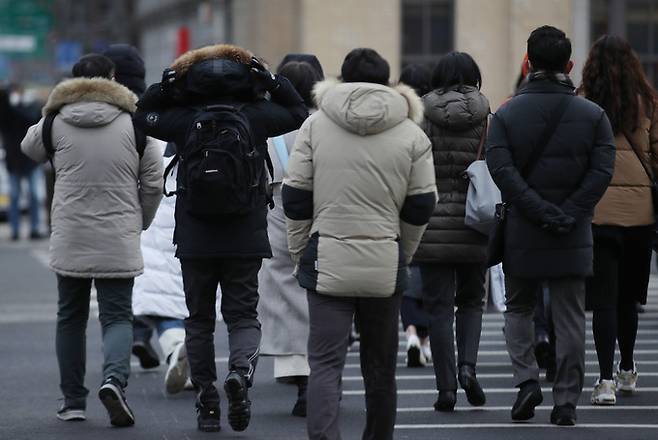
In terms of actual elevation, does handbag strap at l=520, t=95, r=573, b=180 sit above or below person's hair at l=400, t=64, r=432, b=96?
above

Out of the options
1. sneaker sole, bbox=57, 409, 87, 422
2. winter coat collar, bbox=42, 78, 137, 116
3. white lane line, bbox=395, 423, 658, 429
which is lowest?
sneaker sole, bbox=57, 409, 87, 422

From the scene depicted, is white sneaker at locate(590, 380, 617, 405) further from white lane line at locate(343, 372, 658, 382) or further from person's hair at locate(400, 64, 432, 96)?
person's hair at locate(400, 64, 432, 96)

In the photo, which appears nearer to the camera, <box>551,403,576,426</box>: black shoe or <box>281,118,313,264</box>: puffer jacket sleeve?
<box>281,118,313,264</box>: puffer jacket sleeve

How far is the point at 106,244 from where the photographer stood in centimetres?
880

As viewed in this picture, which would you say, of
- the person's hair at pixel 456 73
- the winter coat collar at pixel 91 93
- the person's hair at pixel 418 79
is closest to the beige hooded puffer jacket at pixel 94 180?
the winter coat collar at pixel 91 93

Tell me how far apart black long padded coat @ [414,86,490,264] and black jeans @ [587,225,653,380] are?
2.01ft

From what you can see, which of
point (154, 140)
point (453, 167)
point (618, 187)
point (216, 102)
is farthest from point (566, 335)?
point (154, 140)

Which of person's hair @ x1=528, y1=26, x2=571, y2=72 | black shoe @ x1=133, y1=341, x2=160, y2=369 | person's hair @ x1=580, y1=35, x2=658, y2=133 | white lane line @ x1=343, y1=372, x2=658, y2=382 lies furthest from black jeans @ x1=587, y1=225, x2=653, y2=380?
black shoe @ x1=133, y1=341, x2=160, y2=369

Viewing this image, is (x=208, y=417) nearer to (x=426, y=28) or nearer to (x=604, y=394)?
(x=604, y=394)

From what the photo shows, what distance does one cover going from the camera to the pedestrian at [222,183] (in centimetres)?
788

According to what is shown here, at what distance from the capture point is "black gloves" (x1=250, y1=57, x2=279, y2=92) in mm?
8078

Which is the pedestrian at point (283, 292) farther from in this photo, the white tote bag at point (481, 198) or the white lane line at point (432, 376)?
the white lane line at point (432, 376)

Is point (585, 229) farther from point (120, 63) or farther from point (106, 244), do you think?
point (120, 63)

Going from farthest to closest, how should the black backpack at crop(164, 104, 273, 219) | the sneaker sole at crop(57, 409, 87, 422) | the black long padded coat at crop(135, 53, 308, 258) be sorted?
1. the sneaker sole at crop(57, 409, 87, 422)
2. the black long padded coat at crop(135, 53, 308, 258)
3. the black backpack at crop(164, 104, 273, 219)
